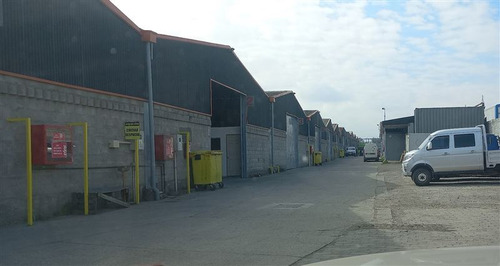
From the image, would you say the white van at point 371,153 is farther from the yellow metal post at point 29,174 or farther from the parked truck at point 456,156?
the yellow metal post at point 29,174

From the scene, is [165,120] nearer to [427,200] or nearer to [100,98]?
[100,98]

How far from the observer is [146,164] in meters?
18.0

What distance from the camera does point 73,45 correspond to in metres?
13.8

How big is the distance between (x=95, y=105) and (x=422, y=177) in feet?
45.9

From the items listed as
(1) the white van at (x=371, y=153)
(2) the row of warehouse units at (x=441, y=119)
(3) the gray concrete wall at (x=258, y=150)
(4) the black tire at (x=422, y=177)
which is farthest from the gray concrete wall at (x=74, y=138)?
(1) the white van at (x=371, y=153)

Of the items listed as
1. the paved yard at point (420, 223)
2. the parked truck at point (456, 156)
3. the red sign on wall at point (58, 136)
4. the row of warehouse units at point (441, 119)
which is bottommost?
the paved yard at point (420, 223)

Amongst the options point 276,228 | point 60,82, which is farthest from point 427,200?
point 60,82

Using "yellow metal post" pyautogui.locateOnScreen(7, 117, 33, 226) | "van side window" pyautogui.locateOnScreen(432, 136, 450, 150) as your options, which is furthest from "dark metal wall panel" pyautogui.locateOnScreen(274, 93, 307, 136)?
"yellow metal post" pyautogui.locateOnScreen(7, 117, 33, 226)

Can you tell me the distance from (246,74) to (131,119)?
14555mm

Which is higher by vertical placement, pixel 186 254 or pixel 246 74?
pixel 246 74

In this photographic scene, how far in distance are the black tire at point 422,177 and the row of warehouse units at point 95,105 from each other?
8.80 meters

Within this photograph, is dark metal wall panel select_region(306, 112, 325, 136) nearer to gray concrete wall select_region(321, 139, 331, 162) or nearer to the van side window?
gray concrete wall select_region(321, 139, 331, 162)

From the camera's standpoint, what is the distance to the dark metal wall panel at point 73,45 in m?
11.7

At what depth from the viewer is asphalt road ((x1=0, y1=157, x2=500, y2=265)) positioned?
786cm
